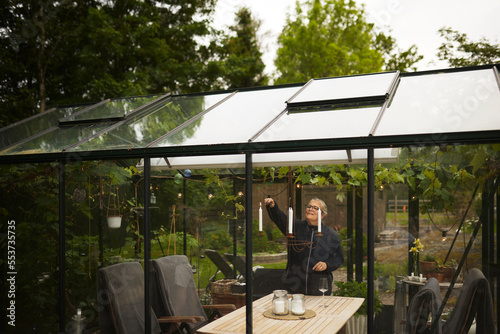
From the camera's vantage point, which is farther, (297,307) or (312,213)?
(312,213)

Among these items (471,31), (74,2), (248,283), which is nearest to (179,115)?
(248,283)

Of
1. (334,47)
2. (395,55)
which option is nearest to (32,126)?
(334,47)

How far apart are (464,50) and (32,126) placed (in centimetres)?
1114

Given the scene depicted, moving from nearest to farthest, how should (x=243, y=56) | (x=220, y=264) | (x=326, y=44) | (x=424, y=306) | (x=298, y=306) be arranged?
(x=424, y=306) < (x=298, y=306) < (x=220, y=264) < (x=243, y=56) < (x=326, y=44)

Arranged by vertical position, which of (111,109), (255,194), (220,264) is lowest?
(220,264)

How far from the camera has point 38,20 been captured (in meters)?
11.6

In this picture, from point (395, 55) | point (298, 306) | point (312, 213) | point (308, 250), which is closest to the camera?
point (298, 306)

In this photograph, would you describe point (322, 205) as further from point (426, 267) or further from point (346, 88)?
point (346, 88)

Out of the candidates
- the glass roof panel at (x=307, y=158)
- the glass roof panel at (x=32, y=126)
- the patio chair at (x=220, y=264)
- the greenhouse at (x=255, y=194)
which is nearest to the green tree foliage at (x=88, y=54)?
Answer: the glass roof panel at (x=32, y=126)

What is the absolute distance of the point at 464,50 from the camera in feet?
40.2

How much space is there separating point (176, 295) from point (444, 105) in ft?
10.2

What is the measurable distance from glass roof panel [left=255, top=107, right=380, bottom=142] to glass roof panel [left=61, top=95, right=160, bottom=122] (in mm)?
1942

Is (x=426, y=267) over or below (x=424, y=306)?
below

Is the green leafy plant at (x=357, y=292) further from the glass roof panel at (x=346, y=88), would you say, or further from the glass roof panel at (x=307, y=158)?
the glass roof panel at (x=346, y=88)
